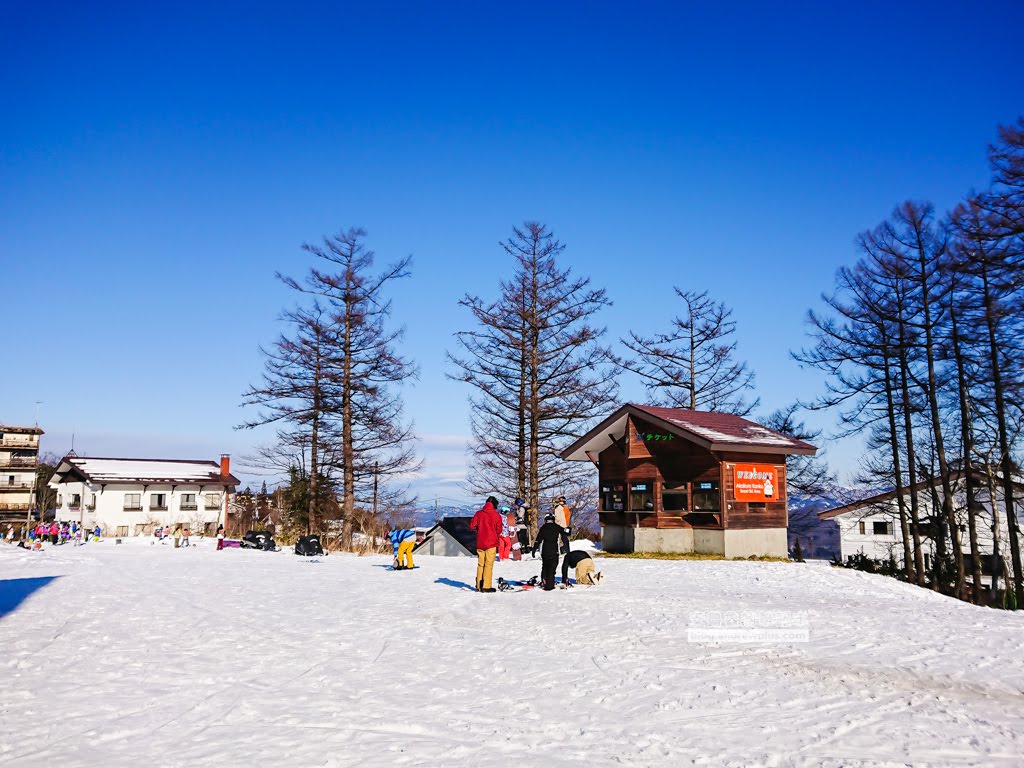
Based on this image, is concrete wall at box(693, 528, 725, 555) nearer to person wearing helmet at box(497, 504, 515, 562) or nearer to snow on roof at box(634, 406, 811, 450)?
snow on roof at box(634, 406, 811, 450)

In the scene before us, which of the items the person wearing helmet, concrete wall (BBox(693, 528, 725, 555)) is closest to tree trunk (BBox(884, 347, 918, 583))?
concrete wall (BBox(693, 528, 725, 555))

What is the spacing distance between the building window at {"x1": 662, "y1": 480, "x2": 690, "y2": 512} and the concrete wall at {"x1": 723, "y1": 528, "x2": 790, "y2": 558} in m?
1.76

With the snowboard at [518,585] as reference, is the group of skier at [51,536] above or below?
above

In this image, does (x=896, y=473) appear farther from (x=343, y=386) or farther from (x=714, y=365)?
(x=343, y=386)

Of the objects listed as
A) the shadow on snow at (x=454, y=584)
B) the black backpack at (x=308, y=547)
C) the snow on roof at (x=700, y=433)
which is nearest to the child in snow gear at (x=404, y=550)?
the shadow on snow at (x=454, y=584)

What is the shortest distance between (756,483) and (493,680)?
20.4 meters

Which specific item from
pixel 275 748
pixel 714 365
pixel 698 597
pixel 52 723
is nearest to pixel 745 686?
pixel 275 748

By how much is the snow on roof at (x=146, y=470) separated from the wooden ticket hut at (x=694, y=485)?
34.0 metres

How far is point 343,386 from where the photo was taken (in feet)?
112

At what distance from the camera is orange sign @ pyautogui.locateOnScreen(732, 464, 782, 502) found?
26.7 metres

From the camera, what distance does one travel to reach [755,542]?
27094 millimetres

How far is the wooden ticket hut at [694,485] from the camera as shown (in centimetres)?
2644

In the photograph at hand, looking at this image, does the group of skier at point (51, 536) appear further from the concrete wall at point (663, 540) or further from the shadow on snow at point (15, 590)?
the concrete wall at point (663, 540)

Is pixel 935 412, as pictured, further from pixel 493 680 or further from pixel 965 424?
pixel 493 680
